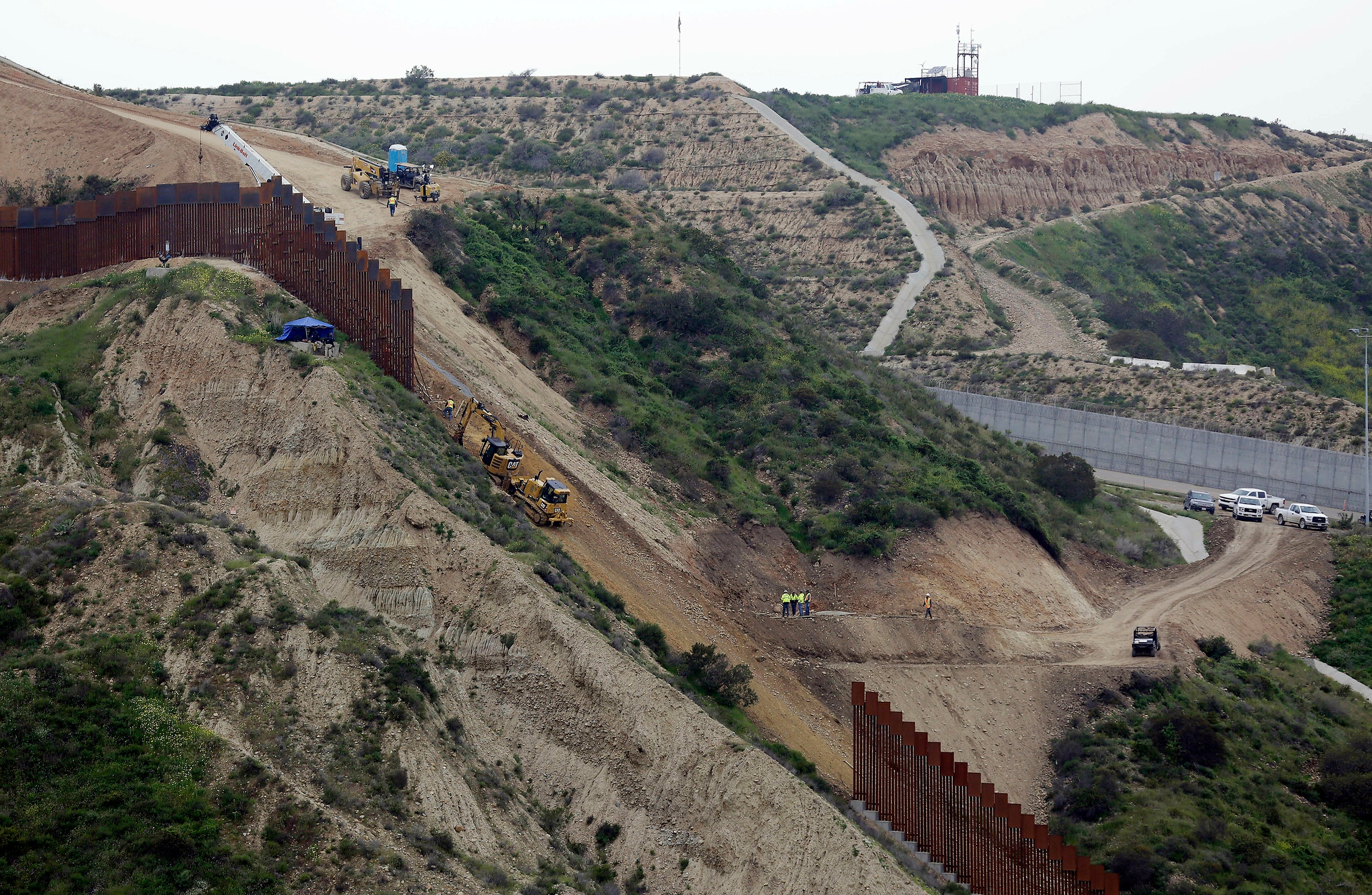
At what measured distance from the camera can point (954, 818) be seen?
3189 cm

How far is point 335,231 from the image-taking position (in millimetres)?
40625

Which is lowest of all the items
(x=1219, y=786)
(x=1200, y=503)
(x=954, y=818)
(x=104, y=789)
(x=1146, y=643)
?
→ (x=1219, y=786)

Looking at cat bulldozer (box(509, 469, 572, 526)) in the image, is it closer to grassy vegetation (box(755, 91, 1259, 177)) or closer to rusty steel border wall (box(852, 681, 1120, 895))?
rusty steel border wall (box(852, 681, 1120, 895))

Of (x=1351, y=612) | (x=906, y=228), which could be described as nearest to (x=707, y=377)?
(x=1351, y=612)

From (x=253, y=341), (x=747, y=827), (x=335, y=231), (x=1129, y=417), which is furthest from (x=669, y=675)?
(x=1129, y=417)

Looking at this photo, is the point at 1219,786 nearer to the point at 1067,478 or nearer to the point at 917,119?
the point at 1067,478

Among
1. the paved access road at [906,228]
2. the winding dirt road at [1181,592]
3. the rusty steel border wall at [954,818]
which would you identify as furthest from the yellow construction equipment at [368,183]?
the paved access road at [906,228]

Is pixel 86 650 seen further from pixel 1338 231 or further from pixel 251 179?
pixel 1338 231

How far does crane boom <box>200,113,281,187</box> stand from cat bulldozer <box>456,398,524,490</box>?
12372mm

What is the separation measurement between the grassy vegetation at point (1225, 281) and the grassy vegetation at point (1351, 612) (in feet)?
98.0

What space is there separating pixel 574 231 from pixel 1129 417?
32.3 meters

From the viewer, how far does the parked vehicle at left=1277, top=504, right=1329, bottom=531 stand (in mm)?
58094

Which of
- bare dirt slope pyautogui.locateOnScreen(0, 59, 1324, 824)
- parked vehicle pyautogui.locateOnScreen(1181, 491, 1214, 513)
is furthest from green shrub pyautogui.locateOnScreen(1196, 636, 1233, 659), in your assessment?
parked vehicle pyautogui.locateOnScreen(1181, 491, 1214, 513)

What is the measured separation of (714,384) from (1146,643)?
1831 cm
